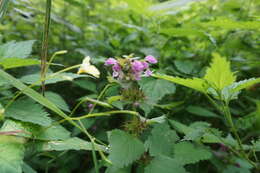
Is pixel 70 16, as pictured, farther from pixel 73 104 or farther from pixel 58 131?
pixel 58 131

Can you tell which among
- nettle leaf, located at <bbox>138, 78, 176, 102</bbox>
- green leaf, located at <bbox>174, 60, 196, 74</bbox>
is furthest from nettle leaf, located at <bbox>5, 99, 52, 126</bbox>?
green leaf, located at <bbox>174, 60, 196, 74</bbox>

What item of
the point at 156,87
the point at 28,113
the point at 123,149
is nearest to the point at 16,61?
the point at 28,113

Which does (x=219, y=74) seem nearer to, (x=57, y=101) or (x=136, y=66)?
(x=136, y=66)

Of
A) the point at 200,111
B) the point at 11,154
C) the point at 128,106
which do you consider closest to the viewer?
the point at 11,154

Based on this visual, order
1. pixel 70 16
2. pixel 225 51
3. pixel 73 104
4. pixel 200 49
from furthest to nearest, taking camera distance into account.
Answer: pixel 70 16, pixel 200 49, pixel 225 51, pixel 73 104

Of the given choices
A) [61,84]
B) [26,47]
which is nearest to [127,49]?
[61,84]

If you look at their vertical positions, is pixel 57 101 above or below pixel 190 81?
below

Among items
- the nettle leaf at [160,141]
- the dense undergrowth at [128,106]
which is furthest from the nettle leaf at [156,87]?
the nettle leaf at [160,141]
